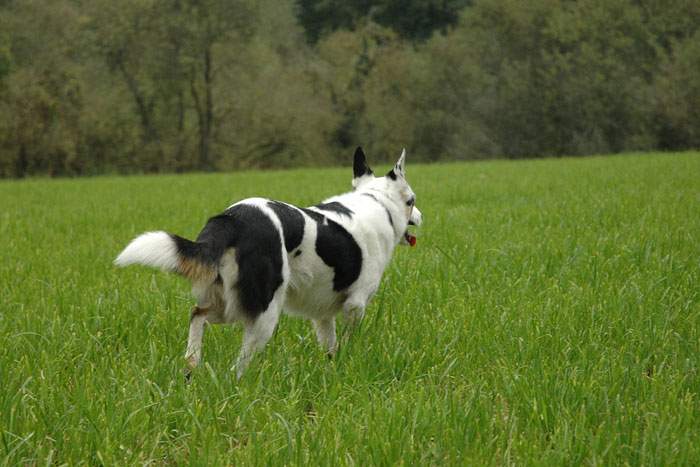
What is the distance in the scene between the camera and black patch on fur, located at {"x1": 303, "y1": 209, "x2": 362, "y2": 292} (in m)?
3.38

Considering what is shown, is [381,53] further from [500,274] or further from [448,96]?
[500,274]

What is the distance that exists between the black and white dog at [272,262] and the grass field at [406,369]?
203 millimetres

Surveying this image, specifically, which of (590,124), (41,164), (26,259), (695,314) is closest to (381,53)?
(590,124)

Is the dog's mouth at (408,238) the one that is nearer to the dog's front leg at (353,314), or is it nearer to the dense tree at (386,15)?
the dog's front leg at (353,314)

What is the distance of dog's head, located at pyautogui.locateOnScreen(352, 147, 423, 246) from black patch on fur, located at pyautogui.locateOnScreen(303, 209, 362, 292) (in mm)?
695

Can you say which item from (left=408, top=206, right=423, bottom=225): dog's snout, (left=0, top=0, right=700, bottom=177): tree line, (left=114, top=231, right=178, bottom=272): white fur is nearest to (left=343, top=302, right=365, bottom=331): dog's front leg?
(left=408, top=206, right=423, bottom=225): dog's snout

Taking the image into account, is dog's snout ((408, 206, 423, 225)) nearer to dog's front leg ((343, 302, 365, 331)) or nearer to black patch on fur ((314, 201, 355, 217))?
black patch on fur ((314, 201, 355, 217))

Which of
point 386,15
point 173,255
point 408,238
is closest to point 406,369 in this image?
point 173,255

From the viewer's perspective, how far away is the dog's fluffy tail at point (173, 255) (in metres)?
2.68

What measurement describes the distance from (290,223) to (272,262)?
0.25 m

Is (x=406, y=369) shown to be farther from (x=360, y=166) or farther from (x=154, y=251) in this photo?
(x=360, y=166)

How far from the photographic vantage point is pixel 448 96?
3816 centimetres

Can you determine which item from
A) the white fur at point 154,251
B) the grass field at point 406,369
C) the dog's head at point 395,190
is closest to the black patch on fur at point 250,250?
the white fur at point 154,251

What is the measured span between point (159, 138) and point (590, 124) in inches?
856
